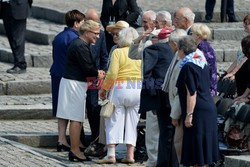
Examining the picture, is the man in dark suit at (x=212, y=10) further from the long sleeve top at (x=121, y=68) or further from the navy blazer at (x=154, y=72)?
the navy blazer at (x=154, y=72)

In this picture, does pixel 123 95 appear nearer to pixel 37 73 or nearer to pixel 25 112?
pixel 25 112

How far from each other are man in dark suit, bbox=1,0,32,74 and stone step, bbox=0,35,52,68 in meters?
0.61

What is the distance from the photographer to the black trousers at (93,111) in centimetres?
1505

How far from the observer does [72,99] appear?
14.6 metres

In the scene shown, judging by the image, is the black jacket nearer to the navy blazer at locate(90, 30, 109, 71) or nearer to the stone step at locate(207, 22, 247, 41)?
the navy blazer at locate(90, 30, 109, 71)

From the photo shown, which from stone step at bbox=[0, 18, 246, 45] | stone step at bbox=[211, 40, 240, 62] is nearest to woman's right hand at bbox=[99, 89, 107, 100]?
stone step at bbox=[211, 40, 240, 62]

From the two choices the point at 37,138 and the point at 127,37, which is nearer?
the point at 127,37

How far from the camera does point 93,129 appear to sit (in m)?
15.2

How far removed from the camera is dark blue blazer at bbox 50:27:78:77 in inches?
599

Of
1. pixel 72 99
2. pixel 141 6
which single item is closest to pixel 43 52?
pixel 141 6

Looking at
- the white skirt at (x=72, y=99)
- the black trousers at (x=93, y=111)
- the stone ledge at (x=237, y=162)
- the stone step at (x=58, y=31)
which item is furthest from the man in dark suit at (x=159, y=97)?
the stone step at (x=58, y=31)

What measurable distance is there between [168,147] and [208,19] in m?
8.66

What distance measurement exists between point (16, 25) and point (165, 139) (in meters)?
6.06

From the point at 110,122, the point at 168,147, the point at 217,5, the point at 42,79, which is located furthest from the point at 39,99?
the point at 217,5
